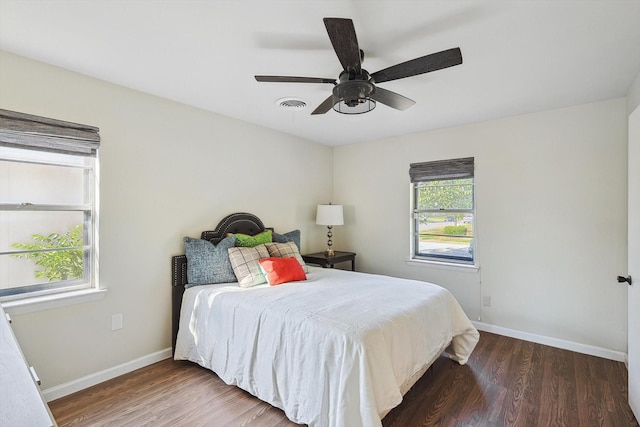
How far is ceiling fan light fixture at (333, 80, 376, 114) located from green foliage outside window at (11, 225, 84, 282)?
2.26 metres

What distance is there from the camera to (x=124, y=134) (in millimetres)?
2666

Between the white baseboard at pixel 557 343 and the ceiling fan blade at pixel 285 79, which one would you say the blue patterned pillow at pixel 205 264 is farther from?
the white baseboard at pixel 557 343

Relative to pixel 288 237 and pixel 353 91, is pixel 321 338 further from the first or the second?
pixel 288 237

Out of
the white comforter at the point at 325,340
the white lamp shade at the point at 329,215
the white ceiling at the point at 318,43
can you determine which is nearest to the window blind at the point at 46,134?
the white ceiling at the point at 318,43

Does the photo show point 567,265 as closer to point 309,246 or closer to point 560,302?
point 560,302

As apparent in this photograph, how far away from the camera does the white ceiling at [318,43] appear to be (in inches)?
64.9

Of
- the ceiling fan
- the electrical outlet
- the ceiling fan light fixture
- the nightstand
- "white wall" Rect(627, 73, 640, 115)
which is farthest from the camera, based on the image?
the nightstand

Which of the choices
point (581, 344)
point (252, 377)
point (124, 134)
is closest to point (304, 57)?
point (124, 134)

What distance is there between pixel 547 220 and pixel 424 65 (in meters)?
2.46

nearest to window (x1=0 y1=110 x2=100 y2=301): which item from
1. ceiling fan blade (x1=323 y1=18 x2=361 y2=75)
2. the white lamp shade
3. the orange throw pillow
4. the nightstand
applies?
the orange throw pillow

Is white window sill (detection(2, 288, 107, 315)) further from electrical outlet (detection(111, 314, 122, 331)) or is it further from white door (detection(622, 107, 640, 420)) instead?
white door (detection(622, 107, 640, 420))

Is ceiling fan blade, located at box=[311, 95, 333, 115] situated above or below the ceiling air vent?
below

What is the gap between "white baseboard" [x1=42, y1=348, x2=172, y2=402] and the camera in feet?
7.45

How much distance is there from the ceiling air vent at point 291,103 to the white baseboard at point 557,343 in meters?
3.13
